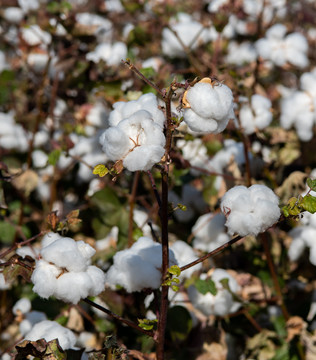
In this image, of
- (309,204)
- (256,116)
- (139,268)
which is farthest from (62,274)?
(256,116)

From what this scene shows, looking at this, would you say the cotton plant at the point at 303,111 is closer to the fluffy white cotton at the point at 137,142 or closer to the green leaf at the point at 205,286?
the green leaf at the point at 205,286

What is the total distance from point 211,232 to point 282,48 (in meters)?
1.07

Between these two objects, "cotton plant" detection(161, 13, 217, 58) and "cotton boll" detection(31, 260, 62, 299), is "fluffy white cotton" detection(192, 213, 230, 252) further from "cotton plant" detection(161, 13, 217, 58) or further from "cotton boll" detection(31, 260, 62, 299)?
"cotton plant" detection(161, 13, 217, 58)

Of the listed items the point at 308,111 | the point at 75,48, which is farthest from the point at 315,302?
the point at 75,48

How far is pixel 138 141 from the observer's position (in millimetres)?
950

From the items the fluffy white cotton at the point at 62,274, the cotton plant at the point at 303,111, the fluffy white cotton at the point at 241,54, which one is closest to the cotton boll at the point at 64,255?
the fluffy white cotton at the point at 62,274

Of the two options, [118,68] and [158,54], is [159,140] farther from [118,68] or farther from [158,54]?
[158,54]

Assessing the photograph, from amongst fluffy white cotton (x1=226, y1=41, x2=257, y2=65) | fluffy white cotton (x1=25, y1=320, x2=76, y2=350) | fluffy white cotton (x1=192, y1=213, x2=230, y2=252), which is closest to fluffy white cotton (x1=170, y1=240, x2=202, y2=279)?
fluffy white cotton (x1=192, y1=213, x2=230, y2=252)

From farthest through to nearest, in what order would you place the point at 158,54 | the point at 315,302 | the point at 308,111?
the point at 158,54, the point at 308,111, the point at 315,302

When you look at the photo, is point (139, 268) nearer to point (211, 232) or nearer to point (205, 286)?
point (205, 286)

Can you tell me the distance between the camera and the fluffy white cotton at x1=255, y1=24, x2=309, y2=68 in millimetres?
2451

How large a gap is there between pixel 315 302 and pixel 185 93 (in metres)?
1.11

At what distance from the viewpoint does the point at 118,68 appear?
6.73 feet

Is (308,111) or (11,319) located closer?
(11,319)
